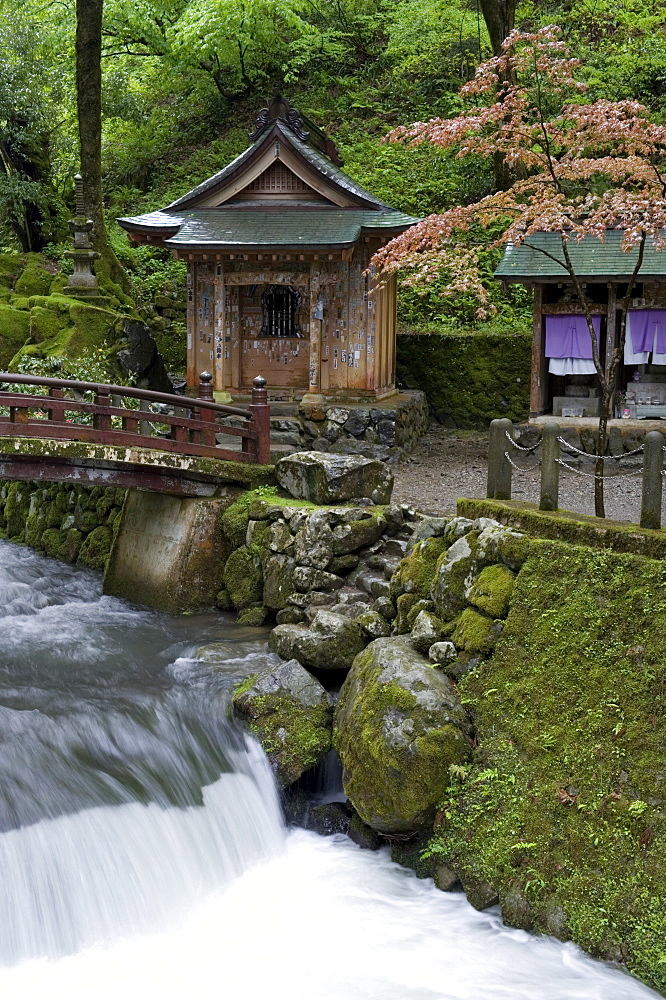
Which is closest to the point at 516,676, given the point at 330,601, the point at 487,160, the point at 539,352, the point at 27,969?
the point at 330,601

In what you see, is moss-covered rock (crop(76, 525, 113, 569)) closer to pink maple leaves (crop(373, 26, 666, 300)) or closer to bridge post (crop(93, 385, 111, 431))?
bridge post (crop(93, 385, 111, 431))

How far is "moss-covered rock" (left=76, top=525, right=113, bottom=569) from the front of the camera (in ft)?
57.9

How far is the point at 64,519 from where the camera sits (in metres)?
18.6

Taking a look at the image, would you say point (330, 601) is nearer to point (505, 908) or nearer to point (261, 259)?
point (505, 908)

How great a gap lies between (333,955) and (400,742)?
2.17m

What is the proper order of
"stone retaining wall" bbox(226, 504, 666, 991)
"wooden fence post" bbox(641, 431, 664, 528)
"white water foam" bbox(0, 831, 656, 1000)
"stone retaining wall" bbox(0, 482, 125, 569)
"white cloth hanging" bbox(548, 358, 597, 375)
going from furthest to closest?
"white cloth hanging" bbox(548, 358, 597, 375)
"stone retaining wall" bbox(0, 482, 125, 569)
"wooden fence post" bbox(641, 431, 664, 528)
"stone retaining wall" bbox(226, 504, 666, 991)
"white water foam" bbox(0, 831, 656, 1000)

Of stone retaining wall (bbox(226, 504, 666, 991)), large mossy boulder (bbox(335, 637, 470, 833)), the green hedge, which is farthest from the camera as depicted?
the green hedge

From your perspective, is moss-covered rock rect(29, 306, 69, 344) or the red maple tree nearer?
the red maple tree

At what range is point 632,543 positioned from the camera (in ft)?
34.2

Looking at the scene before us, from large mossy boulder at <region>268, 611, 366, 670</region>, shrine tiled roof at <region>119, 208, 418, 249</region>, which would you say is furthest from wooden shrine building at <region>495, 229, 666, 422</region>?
large mossy boulder at <region>268, 611, 366, 670</region>

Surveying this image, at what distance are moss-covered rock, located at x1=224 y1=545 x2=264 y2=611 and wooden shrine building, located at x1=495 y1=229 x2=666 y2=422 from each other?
8709 mm

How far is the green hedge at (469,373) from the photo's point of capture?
933 inches

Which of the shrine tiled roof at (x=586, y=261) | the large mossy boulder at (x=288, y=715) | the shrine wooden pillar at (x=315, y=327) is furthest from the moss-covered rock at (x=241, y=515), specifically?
the shrine tiled roof at (x=586, y=261)

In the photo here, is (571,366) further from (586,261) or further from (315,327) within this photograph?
(315,327)
